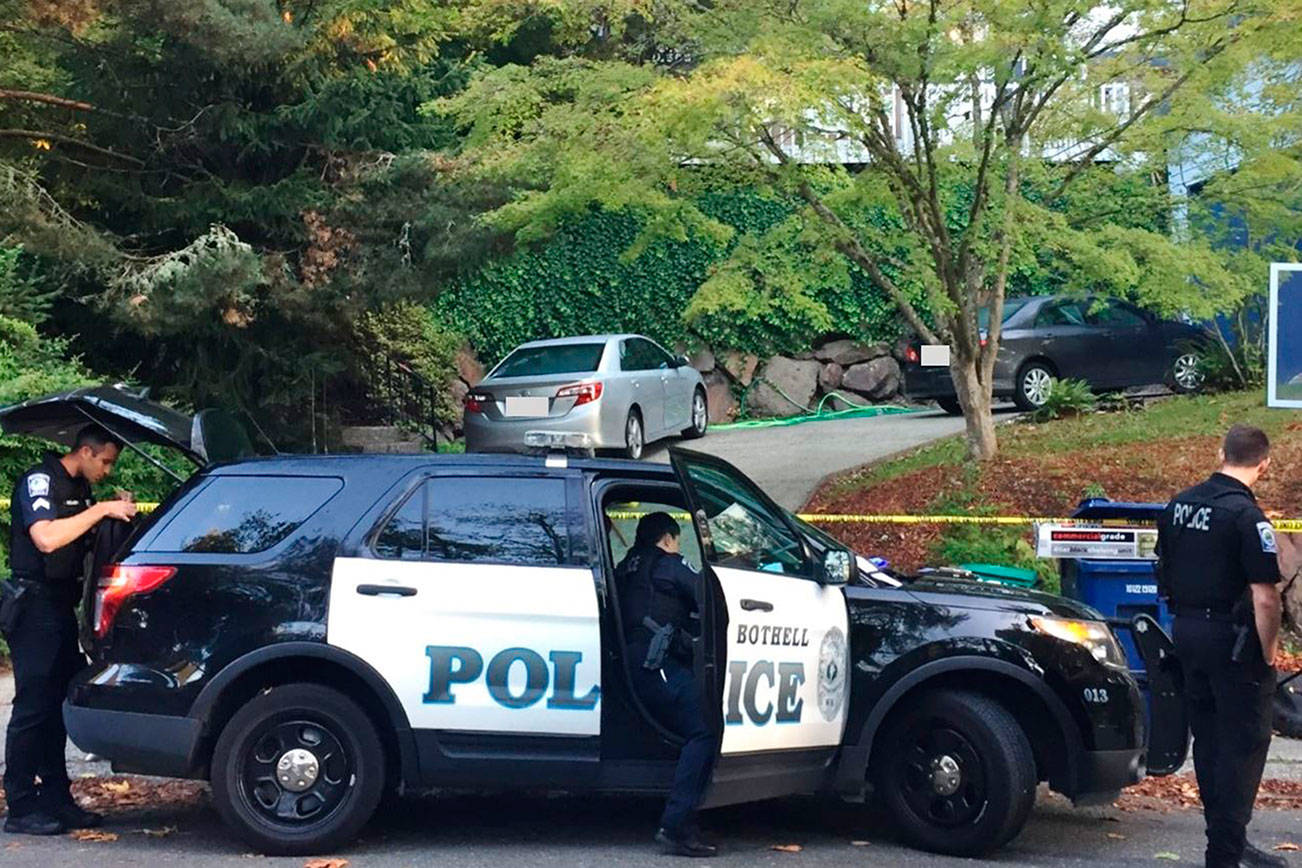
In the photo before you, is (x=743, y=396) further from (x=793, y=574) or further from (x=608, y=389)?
(x=793, y=574)

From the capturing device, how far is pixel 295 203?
15.1m

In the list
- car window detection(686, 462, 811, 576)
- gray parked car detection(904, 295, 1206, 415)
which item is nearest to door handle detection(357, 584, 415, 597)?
car window detection(686, 462, 811, 576)

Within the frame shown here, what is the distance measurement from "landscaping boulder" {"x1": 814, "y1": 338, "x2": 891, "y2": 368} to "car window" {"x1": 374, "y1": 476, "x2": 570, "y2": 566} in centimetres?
1648

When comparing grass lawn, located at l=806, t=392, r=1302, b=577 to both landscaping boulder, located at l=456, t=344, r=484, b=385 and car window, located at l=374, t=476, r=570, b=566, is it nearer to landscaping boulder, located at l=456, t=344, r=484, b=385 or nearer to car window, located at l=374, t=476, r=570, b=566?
car window, located at l=374, t=476, r=570, b=566

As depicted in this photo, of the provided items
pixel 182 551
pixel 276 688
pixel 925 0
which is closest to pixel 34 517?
pixel 182 551

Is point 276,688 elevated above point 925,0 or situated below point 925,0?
below

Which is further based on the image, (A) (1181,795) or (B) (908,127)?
(B) (908,127)

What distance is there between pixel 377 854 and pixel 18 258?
923cm

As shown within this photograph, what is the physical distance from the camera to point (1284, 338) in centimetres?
1089

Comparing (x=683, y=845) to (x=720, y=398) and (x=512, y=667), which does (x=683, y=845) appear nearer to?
(x=512, y=667)

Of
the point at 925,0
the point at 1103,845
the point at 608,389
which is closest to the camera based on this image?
the point at 1103,845

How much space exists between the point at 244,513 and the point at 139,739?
1008 mm

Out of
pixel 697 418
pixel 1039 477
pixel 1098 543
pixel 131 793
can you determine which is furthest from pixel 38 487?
pixel 697 418

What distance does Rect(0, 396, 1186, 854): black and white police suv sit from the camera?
6316mm
